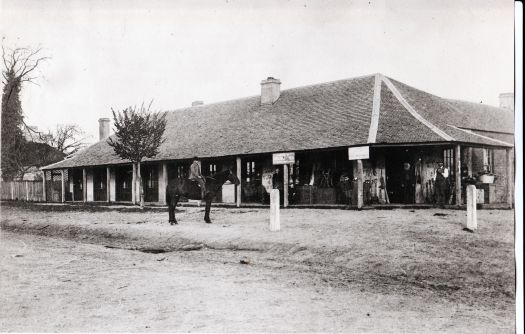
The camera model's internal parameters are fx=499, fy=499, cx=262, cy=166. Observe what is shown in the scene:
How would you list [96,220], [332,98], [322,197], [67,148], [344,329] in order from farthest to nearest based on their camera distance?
[67,148] < [332,98] < [322,197] < [96,220] < [344,329]

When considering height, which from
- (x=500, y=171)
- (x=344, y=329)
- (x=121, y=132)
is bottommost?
(x=344, y=329)

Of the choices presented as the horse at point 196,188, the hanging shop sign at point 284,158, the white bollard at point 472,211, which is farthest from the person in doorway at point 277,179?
the white bollard at point 472,211

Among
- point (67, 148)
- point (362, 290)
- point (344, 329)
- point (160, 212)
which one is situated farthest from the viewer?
point (67, 148)

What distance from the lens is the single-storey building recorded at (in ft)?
56.9

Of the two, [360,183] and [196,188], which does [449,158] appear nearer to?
[360,183]

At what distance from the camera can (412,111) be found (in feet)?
60.7

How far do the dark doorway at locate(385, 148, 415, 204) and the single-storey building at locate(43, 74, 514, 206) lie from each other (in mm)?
36

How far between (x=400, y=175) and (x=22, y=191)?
1841cm

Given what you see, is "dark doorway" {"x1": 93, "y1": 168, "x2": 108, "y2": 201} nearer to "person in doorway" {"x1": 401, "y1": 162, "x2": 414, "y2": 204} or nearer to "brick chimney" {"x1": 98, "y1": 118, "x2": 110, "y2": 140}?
"brick chimney" {"x1": 98, "y1": 118, "x2": 110, "y2": 140}

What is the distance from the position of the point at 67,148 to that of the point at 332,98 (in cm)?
2436

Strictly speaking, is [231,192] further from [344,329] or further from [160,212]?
[344,329]

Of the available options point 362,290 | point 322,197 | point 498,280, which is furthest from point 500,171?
point 362,290

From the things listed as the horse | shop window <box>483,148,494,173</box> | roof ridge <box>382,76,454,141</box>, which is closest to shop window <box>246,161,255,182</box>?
roof ridge <box>382,76,454,141</box>

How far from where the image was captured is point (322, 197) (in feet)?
63.1
